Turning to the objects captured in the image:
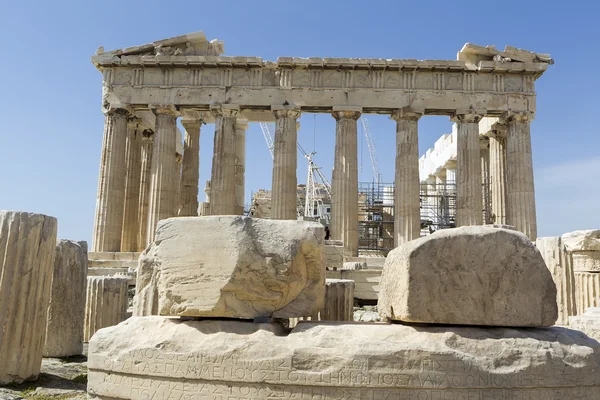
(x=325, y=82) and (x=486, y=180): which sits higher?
(x=325, y=82)

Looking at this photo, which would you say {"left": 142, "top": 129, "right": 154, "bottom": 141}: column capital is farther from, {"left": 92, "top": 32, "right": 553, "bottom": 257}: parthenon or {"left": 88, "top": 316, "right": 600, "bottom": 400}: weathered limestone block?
{"left": 88, "top": 316, "right": 600, "bottom": 400}: weathered limestone block

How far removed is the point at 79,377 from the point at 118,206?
1516cm

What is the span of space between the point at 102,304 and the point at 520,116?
17785 mm

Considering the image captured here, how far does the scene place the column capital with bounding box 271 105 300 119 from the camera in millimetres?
20484

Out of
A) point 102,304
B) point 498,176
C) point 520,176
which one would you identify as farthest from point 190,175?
point 102,304

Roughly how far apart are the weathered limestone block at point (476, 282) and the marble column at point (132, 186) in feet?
64.3

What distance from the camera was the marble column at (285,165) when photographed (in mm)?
20234

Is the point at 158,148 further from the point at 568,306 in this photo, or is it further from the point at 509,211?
the point at 568,306

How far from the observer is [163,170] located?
67.8 feet

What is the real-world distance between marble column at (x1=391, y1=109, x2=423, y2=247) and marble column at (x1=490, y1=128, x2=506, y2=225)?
14.0 ft

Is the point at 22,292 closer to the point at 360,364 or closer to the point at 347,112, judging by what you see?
the point at 360,364

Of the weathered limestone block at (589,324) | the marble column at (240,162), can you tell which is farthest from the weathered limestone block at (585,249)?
the marble column at (240,162)

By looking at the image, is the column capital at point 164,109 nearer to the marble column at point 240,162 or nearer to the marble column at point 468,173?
the marble column at point 240,162

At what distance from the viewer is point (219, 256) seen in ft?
13.7
